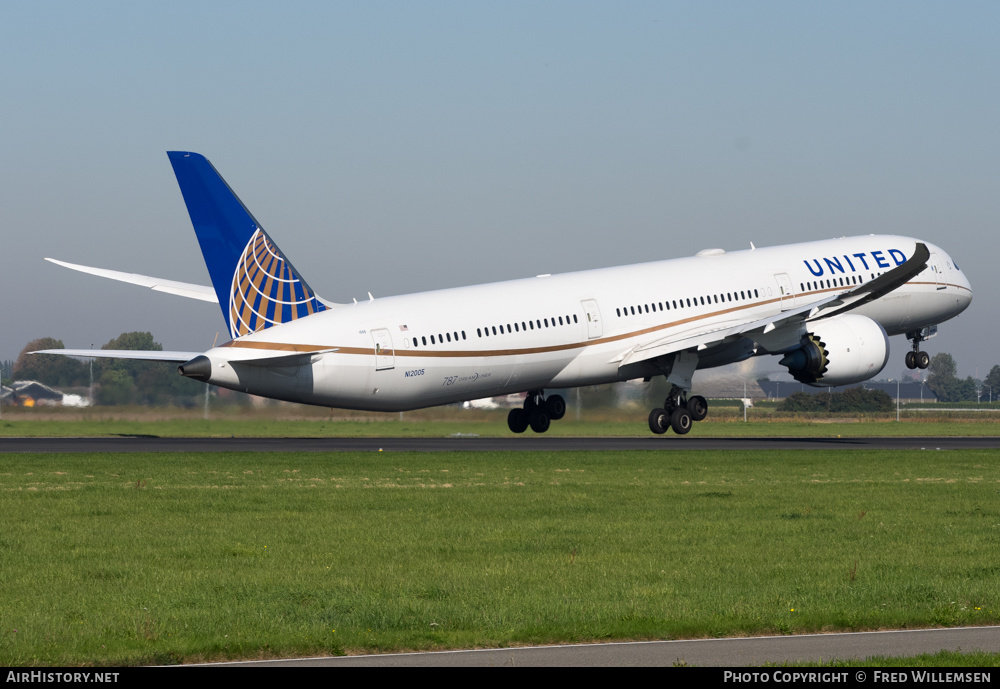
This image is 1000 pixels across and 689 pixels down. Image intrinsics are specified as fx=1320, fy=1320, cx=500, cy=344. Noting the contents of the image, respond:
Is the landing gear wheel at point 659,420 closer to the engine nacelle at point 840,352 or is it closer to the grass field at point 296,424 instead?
the grass field at point 296,424

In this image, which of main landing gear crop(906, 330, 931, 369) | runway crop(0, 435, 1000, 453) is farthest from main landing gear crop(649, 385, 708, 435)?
main landing gear crop(906, 330, 931, 369)

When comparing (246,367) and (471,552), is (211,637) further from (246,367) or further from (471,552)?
(246,367)

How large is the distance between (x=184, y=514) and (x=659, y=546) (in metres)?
9.76

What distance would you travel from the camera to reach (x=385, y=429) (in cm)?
6638

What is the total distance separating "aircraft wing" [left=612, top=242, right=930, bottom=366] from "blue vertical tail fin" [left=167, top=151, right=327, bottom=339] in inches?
568

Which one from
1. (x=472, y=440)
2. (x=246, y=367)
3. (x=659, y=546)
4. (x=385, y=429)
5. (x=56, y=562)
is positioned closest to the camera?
(x=56, y=562)

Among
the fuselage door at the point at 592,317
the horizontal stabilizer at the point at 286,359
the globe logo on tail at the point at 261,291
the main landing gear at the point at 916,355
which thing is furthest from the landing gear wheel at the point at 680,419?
the globe logo on tail at the point at 261,291

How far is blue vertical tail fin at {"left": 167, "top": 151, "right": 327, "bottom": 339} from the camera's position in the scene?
4188 centimetres

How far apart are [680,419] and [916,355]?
12.5m

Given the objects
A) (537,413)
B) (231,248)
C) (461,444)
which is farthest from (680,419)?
(231,248)

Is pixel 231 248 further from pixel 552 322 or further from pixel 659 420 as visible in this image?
pixel 659 420

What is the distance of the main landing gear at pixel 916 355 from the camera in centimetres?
5753

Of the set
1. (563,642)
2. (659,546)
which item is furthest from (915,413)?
(563,642)

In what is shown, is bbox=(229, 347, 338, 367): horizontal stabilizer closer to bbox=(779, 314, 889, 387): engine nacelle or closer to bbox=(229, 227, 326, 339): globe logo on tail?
bbox=(229, 227, 326, 339): globe logo on tail
